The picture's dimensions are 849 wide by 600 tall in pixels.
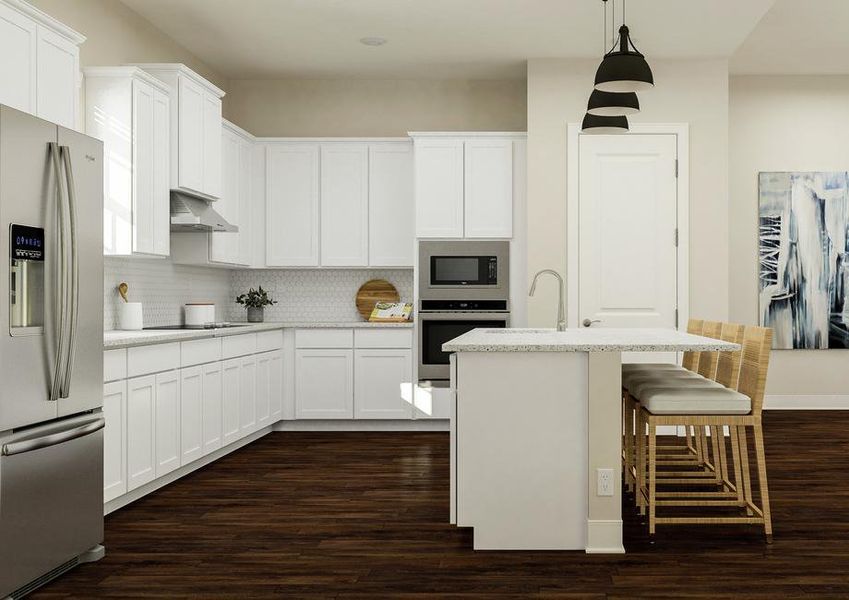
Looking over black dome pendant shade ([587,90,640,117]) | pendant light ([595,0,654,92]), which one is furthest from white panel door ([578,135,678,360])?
pendant light ([595,0,654,92])

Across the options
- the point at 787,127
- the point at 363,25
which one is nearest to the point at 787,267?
the point at 787,127

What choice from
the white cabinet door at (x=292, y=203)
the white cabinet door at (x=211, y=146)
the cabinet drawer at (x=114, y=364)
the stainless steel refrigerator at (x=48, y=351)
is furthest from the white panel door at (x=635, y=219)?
the stainless steel refrigerator at (x=48, y=351)

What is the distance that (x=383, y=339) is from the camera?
21.6ft

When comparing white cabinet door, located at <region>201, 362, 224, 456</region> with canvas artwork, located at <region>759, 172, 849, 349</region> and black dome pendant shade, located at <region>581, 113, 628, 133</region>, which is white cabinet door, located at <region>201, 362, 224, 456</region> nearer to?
black dome pendant shade, located at <region>581, 113, 628, 133</region>

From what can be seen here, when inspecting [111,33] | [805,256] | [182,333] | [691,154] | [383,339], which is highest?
[111,33]

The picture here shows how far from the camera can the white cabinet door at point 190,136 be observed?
5.12 metres

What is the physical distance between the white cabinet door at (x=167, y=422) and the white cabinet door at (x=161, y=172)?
2.86ft

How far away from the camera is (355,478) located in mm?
4883

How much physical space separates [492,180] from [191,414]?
10.1 feet

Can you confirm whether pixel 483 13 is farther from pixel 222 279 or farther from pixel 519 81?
pixel 222 279

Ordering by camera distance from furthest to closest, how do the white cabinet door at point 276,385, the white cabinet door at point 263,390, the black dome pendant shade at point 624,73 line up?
1. the white cabinet door at point 276,385
2. the white cabinet door at point 263,390
3. the black dome pendant shade at point 624,73

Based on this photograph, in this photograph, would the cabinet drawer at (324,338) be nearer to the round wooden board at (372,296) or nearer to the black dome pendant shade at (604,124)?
the round wooden board at (372,296)

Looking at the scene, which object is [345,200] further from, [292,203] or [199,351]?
Result: [199,351]

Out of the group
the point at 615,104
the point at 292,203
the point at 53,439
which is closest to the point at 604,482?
the point at 615,104
